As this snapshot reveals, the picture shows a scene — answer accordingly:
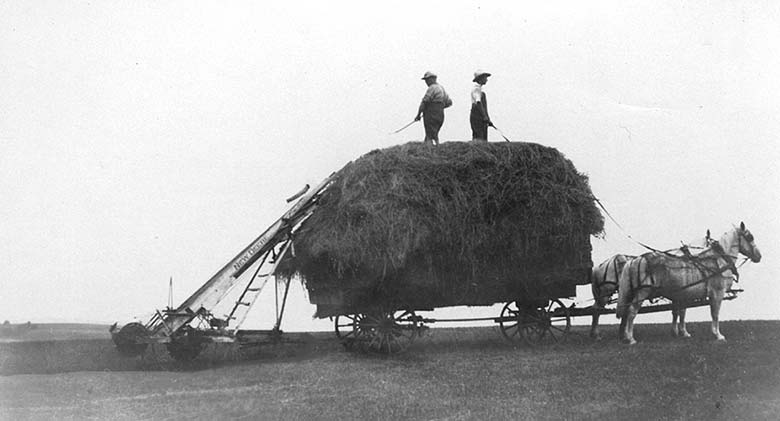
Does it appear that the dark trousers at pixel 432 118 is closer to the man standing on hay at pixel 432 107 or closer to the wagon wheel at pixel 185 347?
the man standing on hay at pixel 432 107

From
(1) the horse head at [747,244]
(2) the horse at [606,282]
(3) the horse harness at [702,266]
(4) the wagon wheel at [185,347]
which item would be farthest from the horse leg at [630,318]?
(4) the wagon wheel at [185,347]

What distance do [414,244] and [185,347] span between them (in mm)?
4277

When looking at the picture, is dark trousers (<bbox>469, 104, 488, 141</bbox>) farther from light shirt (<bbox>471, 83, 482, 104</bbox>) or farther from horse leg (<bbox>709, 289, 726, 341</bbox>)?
horse leg (<bbox>709, 289, 726, 341</bbox>)

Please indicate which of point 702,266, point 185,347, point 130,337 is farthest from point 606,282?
point 130,337

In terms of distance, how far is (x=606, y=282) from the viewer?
525 inches

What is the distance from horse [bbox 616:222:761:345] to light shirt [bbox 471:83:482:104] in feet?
14.3

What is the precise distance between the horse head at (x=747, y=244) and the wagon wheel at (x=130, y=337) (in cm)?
1084

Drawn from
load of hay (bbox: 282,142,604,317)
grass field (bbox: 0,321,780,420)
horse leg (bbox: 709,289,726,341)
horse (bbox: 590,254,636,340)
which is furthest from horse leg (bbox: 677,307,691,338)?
load of hay (bbox: 282,142,604,317)

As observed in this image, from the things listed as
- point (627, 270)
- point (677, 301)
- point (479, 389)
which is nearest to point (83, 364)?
point (479, 389)

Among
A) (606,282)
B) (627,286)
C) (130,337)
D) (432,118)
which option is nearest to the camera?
(130,337)

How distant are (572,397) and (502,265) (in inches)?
146

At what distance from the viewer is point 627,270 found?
1274 cm

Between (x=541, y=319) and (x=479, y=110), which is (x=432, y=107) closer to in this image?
(x=479, y=110)

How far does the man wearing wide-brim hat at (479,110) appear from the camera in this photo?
13.3 m
